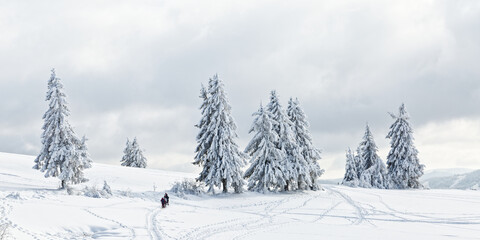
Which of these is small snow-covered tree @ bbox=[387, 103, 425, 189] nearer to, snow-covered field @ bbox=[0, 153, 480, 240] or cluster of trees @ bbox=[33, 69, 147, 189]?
snow-covered field @ bbox=[0, 153, 480, 240]

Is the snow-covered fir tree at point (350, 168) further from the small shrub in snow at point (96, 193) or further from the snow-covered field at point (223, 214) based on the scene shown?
the small shrub in snow at point (96, 193)

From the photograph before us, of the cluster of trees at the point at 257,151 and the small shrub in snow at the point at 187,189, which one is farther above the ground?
the cluster of trees at the point at 257,151

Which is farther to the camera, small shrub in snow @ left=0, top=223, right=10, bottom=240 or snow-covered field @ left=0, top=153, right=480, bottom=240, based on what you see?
snow-covered field @ left=0, top=153, right=480, bottom=240

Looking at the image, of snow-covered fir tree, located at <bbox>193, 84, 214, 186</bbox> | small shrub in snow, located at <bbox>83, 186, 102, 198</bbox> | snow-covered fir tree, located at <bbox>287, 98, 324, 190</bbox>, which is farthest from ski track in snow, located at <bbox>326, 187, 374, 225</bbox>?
small shrub in snow, located at <bbox>83, 186, 102, 198</bbox>

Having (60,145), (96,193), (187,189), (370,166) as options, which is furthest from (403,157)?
(60,145)

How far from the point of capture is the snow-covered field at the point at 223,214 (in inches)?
755

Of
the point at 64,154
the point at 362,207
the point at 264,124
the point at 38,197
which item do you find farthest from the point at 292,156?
the point at 38,197

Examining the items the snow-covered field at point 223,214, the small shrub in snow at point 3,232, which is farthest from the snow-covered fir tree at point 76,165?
the small shrub in snow at point 3,232

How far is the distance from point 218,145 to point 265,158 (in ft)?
18.0

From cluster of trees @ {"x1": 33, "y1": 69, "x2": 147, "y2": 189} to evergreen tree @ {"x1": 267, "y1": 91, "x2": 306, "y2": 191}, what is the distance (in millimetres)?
20060

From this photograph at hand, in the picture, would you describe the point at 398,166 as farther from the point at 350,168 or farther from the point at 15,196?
the point at 15,196

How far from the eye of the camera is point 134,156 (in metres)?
68.3

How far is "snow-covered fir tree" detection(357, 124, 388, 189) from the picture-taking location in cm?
5544

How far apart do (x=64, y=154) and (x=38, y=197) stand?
7625 mm
